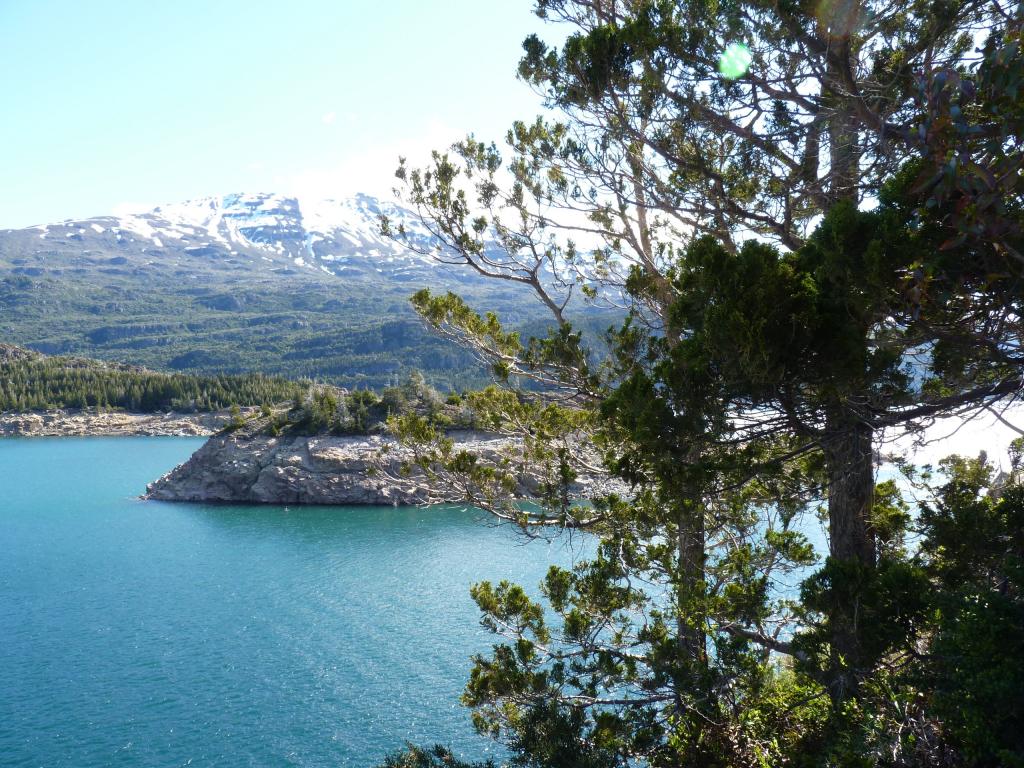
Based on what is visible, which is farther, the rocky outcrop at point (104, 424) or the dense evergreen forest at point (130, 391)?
the dense evergreen forest at point (130, 391)

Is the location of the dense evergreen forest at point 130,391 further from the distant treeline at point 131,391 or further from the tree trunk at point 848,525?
the tree trunk at point 848,525

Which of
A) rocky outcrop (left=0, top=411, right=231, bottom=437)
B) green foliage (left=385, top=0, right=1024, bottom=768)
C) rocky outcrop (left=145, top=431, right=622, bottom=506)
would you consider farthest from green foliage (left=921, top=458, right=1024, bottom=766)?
rocky outcrop (left=0, top=411, right=231, bottom=437)

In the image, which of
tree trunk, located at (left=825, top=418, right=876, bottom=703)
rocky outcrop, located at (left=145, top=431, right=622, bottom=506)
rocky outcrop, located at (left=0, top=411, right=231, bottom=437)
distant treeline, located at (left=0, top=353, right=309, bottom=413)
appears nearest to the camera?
tree trunk, located at (left=825, top=418, right=876, bottom=703)

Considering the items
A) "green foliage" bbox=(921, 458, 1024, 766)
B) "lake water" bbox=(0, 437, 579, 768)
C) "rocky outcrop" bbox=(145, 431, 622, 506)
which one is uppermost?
"green foliage" bbox=(921, 458, 1024, 766)

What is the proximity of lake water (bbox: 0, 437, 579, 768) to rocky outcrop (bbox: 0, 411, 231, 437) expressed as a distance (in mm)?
42369

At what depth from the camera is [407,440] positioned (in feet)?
24.8

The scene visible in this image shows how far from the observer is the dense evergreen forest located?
78250mm

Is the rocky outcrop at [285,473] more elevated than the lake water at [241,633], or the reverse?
the rocky outcrop at [285,473]

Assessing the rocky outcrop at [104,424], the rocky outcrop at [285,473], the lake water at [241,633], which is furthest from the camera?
the rocky outcrop at [104,424]

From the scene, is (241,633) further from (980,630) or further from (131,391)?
(131,391)

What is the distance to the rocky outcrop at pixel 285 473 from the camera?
1452 inches

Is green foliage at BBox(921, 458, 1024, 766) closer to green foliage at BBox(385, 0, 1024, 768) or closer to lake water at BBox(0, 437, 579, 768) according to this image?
green foliage at BBox(385, 0, 1024, 768)

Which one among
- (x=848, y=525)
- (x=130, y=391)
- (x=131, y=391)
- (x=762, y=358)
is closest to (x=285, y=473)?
(x=848, y=525)

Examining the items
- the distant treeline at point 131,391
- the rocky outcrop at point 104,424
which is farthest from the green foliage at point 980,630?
the rocky outcrop at point 104,424
